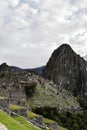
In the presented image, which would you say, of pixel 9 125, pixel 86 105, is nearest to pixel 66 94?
pixel 86 105

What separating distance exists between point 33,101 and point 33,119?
90450 mm

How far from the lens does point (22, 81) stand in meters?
146

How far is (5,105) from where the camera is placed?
37906mm

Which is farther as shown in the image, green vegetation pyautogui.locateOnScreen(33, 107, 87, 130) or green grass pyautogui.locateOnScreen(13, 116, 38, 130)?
green vegetation pyautogui.locateOnScreen(33, 107, 87, 130)

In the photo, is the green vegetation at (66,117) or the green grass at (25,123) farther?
the green vegetation at (66,117)

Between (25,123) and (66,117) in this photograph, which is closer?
(25,123)

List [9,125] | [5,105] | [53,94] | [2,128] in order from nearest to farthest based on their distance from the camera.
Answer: [2,128]
[9,125]
[5,105]
[53,94]

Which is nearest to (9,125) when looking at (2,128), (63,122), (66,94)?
(2,128)

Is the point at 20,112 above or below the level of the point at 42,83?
below

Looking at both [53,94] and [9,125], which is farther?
[53,94]

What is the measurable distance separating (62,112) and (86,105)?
32991 millimetres

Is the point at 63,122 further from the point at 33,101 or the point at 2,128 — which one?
the point at 2,128

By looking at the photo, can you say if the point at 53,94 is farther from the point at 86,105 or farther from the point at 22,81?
the point at 86,105

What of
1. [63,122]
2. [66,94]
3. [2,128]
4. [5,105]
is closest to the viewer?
[2,128]
